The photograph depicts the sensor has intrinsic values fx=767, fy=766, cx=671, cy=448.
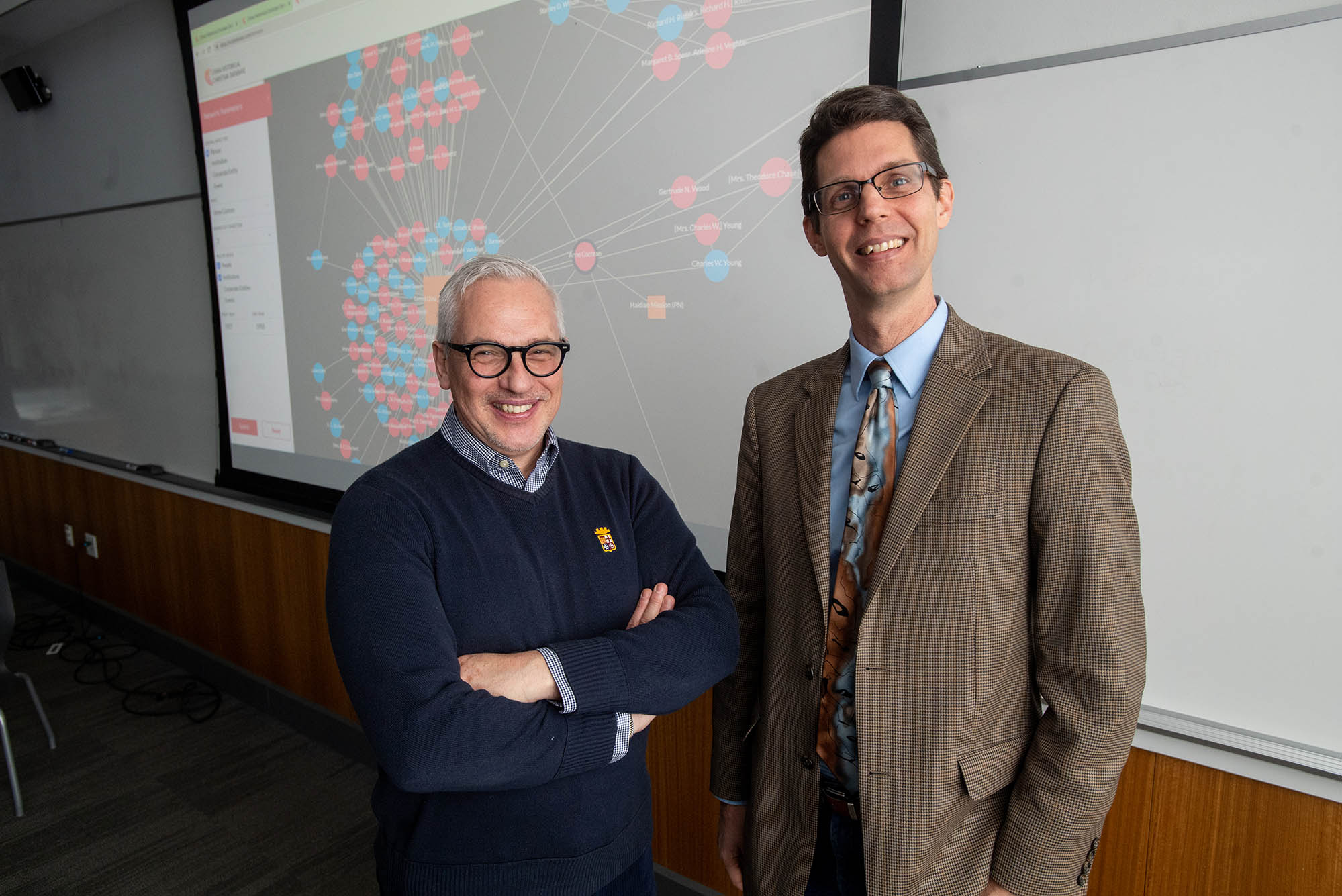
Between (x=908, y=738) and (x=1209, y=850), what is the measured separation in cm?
84

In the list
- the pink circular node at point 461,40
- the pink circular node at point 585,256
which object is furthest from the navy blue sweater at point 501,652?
the pink circular node at point 461,40

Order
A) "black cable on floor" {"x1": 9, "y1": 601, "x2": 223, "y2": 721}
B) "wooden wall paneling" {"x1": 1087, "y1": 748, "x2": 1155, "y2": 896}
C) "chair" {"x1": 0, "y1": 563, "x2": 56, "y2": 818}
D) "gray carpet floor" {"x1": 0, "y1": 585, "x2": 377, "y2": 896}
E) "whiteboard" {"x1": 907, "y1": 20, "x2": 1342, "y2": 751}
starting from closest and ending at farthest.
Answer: "whiteboard" {"x1": 907, "y1": 20, "x2": 1342, "y2": 751} → "wooden wall paneling" {"x1": 1087, "y1": 748, "x2": 1155, "y2": 896} → "gray carpet floor" {"x1": 0, "y1": 585, "x2": 377, "y2": 896} → "chair" {"x1": 0, "y1": 563, "x2": 56, "y2": 818} → "black cable on floor" {"x1": 9, "y1": 601, "x2": 223, "y2": 721}

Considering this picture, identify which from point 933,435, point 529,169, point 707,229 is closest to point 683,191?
point 707,229

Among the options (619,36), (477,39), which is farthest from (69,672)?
(619,36)

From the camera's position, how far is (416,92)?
97.3 inches

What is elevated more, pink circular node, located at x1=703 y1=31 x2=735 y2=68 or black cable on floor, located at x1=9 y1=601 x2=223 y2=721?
pink circular node, located at x1=703 y1=31 x2=735 y2=68

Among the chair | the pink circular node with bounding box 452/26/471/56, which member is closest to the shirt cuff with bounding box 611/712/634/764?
the pink circular node with bounding box 452/26/471/56

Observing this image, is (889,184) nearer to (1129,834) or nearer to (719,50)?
(719,50)

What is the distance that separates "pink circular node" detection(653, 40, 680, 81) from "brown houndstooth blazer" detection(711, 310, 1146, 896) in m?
1.13

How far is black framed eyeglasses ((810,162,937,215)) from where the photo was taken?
1095mm

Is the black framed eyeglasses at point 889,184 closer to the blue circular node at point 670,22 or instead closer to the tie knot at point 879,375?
the tie knot at point 879,375

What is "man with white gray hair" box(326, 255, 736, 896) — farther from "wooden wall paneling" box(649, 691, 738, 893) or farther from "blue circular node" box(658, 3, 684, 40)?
"blue circular node" box(658, 3, 684, 40)

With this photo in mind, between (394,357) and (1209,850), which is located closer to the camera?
(1209,850)

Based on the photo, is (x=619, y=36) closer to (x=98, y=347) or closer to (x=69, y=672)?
(x=98, y=347)
